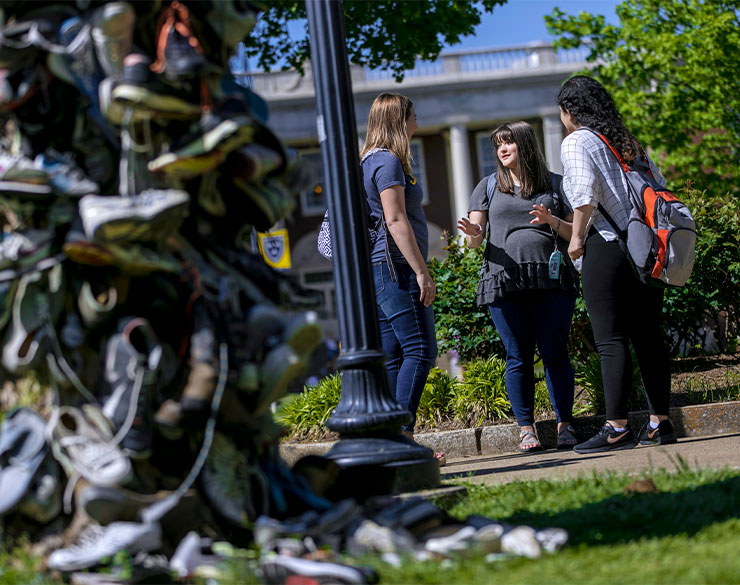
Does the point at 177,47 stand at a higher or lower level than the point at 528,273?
higher

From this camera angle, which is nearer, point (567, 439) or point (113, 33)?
point (113, 33)

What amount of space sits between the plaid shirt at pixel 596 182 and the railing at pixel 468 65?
27408mm

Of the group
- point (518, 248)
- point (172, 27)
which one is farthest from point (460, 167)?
point (172, 27)

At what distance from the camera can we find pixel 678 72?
1630cm

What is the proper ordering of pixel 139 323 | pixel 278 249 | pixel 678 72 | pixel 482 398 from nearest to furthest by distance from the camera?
pixel 139 323 → pixel 482 398 → pixel 278 249 → pixel 678 72

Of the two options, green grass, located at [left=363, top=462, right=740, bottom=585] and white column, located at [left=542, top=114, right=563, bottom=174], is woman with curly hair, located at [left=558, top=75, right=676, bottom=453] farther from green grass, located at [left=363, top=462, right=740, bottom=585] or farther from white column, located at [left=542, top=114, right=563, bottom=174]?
white column, located at [left=542, top=114, right=563, bottom=174]

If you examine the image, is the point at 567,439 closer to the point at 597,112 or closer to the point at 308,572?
the point at 597,112

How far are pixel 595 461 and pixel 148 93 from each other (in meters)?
3.16

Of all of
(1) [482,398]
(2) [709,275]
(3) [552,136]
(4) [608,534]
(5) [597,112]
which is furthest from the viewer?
(3) [552,136]

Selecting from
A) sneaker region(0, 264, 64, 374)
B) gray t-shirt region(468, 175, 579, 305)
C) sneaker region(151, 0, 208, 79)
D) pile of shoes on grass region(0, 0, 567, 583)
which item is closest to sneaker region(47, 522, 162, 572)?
pile of shoes on grass region(0, 0, 567, 583)

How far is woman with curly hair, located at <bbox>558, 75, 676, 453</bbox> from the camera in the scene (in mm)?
5105

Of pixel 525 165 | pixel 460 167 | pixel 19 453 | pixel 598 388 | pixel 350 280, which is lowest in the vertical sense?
pixel 598 388

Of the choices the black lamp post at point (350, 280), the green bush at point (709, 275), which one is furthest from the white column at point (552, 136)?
the black lamp post at point (350, 280)

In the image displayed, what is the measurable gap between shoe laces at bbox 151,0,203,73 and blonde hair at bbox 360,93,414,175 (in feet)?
8.97
